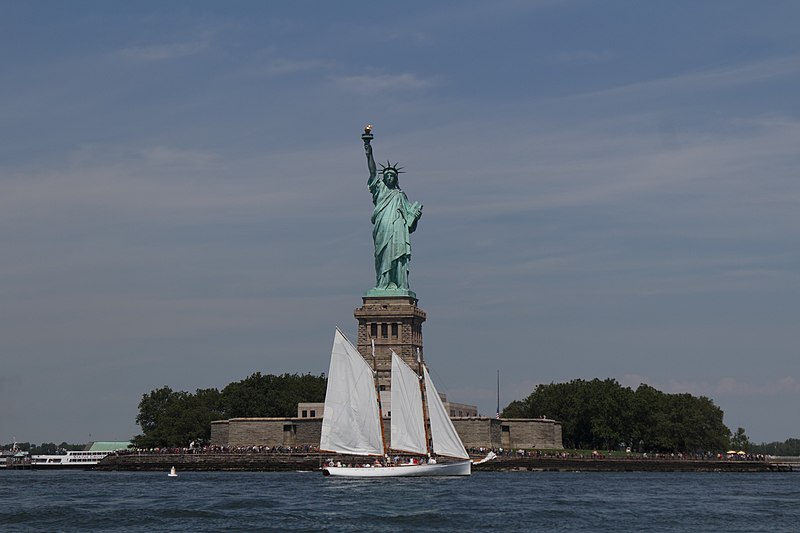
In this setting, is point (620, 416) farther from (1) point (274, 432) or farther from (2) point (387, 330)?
(1) point (274, 432)

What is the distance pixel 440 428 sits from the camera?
92812 mm

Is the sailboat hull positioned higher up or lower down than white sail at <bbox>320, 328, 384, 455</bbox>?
lower down

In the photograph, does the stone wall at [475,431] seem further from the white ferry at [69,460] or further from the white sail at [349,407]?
the white ferry at [69,460]

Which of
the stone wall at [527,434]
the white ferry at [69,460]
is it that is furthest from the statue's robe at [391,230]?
the white ferry at [69,460]

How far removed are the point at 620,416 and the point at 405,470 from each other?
4990 cm

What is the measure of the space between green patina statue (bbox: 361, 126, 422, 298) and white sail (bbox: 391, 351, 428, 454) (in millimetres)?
32193

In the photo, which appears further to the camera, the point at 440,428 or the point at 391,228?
the point at 391,228

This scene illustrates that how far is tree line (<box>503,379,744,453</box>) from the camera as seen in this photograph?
135m

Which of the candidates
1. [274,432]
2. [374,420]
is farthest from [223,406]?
[374,420]

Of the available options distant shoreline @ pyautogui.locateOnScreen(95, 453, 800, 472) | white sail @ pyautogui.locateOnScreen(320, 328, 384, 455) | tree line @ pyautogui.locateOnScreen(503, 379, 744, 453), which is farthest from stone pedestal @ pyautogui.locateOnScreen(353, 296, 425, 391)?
white sail @ pyautogui.locateOnScreen(320, 328, 384, 455)

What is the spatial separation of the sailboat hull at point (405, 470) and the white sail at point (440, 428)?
110cm

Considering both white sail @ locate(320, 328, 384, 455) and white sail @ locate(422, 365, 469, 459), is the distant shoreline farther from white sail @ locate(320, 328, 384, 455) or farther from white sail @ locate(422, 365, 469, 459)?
white sail @ locate(320, 328, 384, 455)

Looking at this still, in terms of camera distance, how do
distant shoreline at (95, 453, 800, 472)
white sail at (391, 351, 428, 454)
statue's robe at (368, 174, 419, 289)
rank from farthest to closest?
statue's robe at (368, 174, 419, 289)
distant shoreline at (95, 453, 800, 472)
white sail at (391, 351, 428, 454)

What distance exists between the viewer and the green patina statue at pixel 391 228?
408 ft
